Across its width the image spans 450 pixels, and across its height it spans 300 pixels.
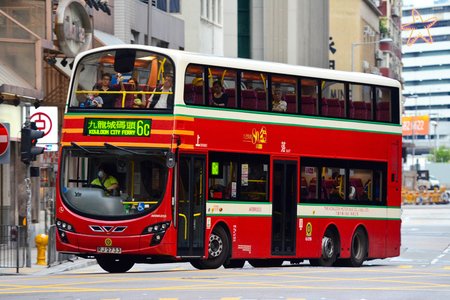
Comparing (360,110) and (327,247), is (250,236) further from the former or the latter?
(360,110)

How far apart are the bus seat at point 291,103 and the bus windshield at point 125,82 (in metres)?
3.60

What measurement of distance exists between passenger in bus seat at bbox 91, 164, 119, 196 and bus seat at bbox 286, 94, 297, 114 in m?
4.56

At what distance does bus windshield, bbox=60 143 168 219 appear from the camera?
17750 millimetres

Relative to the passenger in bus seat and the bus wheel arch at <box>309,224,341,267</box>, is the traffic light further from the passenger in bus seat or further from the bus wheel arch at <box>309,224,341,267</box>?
the bus wheel arch at <box>309,224,341,267</box>

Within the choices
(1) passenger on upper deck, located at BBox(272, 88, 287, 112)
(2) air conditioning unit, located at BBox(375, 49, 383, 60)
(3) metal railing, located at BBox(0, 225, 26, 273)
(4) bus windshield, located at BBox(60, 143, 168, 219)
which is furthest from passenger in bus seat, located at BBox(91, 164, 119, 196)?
(2) air conditioning unit, located at BBox(375, 49, 383, 60)

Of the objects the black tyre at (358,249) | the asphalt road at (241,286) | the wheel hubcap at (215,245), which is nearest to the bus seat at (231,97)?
the wheel hubcap at (215,245)

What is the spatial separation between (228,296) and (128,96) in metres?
5.75

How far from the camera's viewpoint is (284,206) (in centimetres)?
2088

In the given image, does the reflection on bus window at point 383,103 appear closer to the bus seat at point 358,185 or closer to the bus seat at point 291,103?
the bus seat at point 358,185

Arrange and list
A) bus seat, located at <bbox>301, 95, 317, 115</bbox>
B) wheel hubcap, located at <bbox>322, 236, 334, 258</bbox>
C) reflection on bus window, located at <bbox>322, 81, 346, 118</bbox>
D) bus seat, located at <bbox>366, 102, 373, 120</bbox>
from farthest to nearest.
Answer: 1. bus seat, located at <bbox>366, 102, 373, 120</bbox>
2. wheel hubcap, located at <bbox>322, 236, 334, 258</bbox>
3. reflection on bus window, located at <bbox>322, 81, 346, 118</bbox>
4. bus seat, located at <bbox>301, 95, 317, 115</bbox>

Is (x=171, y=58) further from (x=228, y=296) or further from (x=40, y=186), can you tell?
(x=40, y=186)

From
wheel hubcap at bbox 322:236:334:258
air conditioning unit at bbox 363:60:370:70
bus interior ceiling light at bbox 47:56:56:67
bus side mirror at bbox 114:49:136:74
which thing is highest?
air conditioning unit at bbox 363:60:370:70

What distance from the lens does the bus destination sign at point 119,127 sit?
17.9m

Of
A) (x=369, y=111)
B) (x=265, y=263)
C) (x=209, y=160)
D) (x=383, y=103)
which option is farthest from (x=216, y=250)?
(x=383, y=103)
